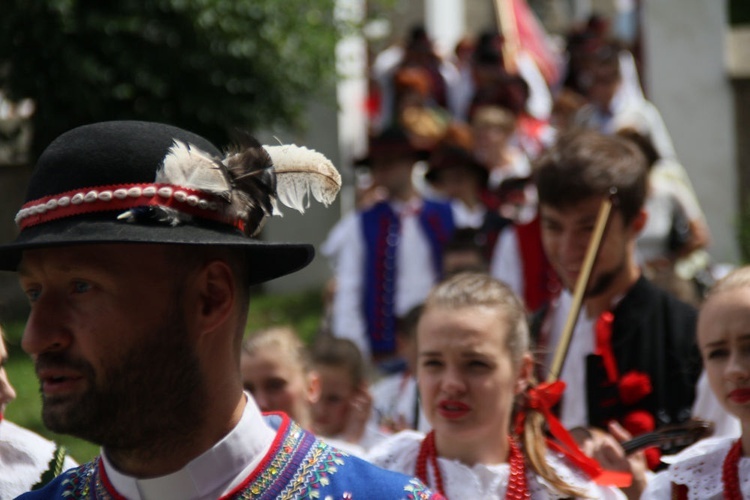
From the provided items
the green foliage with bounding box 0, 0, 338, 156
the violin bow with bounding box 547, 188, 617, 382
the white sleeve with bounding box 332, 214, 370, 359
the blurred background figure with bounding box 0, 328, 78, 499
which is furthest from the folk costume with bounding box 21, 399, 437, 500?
the green foliage with bounding box 0, 0, 338, 156

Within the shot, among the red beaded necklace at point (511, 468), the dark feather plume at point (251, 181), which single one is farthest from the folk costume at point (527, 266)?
the dark feather plume at point (251, 181)

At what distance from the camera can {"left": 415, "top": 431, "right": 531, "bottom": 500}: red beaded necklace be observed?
3.43 meters

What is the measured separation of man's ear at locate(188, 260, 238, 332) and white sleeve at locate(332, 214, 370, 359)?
5168mm

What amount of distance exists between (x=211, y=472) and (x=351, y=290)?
5399 mm

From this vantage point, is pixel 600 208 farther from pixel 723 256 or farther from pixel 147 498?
pixel 723 256

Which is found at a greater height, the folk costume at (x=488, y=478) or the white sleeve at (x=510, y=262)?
the white sleeve at (x=510, y=262)

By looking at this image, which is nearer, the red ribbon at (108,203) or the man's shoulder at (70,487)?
the red ribbon at (108,203)

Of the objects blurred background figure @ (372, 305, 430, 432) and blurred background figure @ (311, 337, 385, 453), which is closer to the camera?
blurred background figure @ (372, 305, 430, 432)

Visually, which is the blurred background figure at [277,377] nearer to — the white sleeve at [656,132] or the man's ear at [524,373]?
the man's ear at [524,373]

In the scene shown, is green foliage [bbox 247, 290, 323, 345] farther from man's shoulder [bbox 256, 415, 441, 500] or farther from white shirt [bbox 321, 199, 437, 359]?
man's shoulder [bbox 256, 415, 441, 500]

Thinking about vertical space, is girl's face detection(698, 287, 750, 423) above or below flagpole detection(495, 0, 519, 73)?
below

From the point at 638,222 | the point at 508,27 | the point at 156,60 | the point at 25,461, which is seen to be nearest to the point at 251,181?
the point at 25,461

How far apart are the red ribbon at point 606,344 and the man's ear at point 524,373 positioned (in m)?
0.40

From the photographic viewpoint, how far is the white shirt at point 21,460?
9.47 feet
